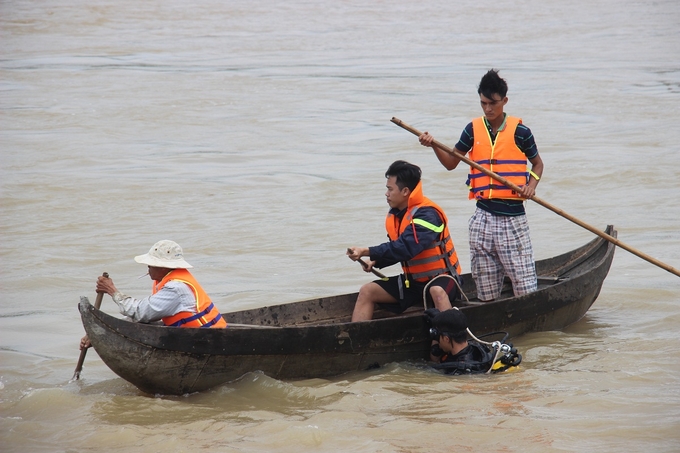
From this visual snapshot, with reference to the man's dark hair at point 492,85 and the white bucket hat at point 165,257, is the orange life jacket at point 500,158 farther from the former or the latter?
the white bucket hat at point 165,257

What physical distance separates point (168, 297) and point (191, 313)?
→ 0.18 meters

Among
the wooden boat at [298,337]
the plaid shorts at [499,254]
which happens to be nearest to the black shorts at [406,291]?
the wooden boat at [298,337]

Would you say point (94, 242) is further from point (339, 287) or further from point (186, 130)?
point (186, 130)

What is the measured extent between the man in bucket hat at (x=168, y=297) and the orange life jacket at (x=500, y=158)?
1.93m

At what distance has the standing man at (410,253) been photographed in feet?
18.4

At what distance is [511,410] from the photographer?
5.17m

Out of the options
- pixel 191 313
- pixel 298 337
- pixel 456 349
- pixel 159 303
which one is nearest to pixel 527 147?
pixel 456 349

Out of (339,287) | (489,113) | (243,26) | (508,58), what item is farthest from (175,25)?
(489,113)

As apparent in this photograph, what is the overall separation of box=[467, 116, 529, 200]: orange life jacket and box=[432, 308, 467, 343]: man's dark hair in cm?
85

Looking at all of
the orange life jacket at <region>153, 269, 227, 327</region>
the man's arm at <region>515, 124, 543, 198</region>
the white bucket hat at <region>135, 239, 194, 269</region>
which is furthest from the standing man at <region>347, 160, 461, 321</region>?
the white bucket hat at <region>135, 239, 194, 269</region>

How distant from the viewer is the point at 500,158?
5.84 meters

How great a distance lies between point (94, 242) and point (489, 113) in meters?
5.25

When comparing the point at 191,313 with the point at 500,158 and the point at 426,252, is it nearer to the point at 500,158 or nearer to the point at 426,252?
the point at 426,252

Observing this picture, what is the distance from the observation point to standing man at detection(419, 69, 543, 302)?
581cm
